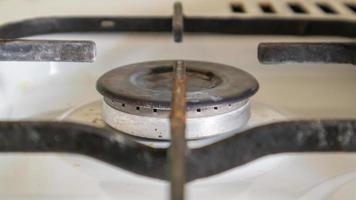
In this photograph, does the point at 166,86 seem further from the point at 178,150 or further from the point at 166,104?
the point at 178,150

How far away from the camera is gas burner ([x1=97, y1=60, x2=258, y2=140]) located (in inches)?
18.4

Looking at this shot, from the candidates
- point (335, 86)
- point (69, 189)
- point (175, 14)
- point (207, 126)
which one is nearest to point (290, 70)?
point (335, 86)

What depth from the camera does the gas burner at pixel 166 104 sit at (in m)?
0.47

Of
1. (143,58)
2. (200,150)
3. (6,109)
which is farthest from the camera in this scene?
(143,58)

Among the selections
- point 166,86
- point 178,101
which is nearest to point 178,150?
point 178,101

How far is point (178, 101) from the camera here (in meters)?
0.40

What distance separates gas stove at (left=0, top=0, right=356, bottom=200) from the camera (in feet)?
1.21

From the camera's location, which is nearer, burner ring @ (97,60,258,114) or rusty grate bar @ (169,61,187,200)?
rusty grate bar @ (169,61,187,200)

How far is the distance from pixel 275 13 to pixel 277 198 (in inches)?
14.9

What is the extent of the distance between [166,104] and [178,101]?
61 mm

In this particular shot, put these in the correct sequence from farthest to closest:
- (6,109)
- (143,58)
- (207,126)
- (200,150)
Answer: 1. (143,58)
2. (6,109)
3. (207,126)
4. (200,150)

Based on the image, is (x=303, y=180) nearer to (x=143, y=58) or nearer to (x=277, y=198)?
(x=277, y=198)

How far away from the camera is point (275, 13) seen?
29.1 inches

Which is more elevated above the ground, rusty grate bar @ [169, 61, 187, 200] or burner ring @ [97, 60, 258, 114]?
rusty grate bar @ [169, 61, 187, 200]
